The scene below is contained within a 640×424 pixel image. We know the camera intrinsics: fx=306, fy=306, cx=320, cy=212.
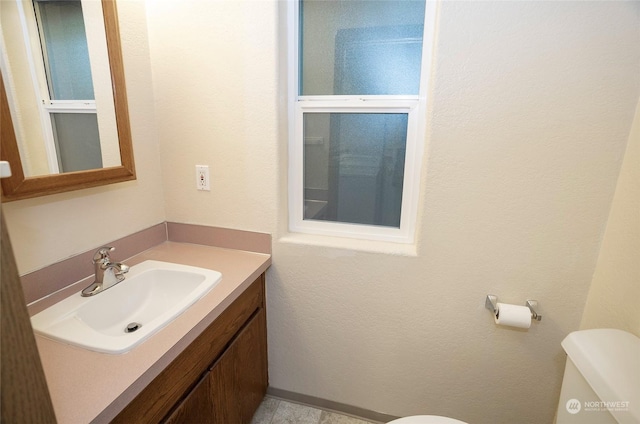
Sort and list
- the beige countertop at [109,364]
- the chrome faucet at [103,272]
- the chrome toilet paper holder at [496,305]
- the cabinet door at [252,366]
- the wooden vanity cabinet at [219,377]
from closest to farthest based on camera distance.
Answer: the beige countertop at [109,364], the wooden vanity cabinet at [219,377], the chrome faucet at [103,272], the chrome toilet paper holder at [496,305], the cabinet door at [252,366]

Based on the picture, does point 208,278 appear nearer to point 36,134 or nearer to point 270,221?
point 270,221

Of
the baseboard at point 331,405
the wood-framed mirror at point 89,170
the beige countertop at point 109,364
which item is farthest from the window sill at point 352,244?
the baseboard at point 331,405

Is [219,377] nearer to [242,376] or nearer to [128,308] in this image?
[242,376]

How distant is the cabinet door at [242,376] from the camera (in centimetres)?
115

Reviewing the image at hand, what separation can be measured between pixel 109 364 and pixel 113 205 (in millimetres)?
732

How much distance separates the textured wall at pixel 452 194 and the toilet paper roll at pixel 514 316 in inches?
2.6

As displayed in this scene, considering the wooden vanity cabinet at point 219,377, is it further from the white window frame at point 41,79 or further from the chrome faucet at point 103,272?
the white window frame at point 41,79

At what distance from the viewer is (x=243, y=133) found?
4.46 feet

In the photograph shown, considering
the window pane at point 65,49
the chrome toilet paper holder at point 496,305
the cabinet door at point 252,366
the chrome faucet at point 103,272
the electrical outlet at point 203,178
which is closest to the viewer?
the window pane at point 65,49

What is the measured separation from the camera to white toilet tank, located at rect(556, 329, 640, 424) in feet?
2.39

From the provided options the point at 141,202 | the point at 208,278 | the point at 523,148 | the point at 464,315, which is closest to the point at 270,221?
the point at 208,278

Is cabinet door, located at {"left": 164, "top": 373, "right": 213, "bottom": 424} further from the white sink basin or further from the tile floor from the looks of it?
the tile floor

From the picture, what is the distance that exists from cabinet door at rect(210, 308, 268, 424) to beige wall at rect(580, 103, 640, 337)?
1.37 meters

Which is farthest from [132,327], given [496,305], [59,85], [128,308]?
[496,305]
